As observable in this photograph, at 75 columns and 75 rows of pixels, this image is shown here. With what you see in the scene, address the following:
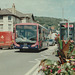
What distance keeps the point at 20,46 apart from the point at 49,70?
51.3ft

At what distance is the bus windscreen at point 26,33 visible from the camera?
19.6 meters

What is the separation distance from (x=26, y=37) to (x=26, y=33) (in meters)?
0.45

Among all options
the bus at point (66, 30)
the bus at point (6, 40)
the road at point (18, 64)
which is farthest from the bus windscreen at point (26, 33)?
the bus at point (6, 40)

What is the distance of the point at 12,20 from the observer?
58.2 meters

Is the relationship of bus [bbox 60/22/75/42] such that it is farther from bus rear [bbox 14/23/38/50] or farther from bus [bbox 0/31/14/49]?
bus [bbox 0/31/14/49]

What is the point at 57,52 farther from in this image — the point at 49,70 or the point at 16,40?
the point at 16,40

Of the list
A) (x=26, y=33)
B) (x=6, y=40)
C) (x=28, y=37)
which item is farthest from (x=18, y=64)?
(x=6, y=40)

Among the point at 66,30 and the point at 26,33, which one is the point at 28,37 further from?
the point at 66,30

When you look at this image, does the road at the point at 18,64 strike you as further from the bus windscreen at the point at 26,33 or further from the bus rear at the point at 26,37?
the bus windscreen at the point at 26,33

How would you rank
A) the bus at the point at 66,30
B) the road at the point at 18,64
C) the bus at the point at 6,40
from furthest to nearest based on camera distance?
1. the bus at the point at 6,40
2. the bus at the point at 66,30
3. the road at the point at 18,64

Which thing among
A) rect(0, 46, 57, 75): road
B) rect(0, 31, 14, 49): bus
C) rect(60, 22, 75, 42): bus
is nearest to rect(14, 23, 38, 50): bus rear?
rect(60, 22, 75, 42): bus

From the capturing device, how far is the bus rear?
1950 cm

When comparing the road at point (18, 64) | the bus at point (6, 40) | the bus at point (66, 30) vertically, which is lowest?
the road at point (18, 64)

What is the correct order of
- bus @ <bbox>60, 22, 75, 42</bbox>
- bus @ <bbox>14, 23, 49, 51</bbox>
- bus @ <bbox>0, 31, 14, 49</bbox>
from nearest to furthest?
bus @ <bbox>60, 22, 75, 42</bbox>
bus @ <bbox>14, 23, 49, 51</bbox>
bus @ <bbox>0, 31, 14, 49</bbox>
